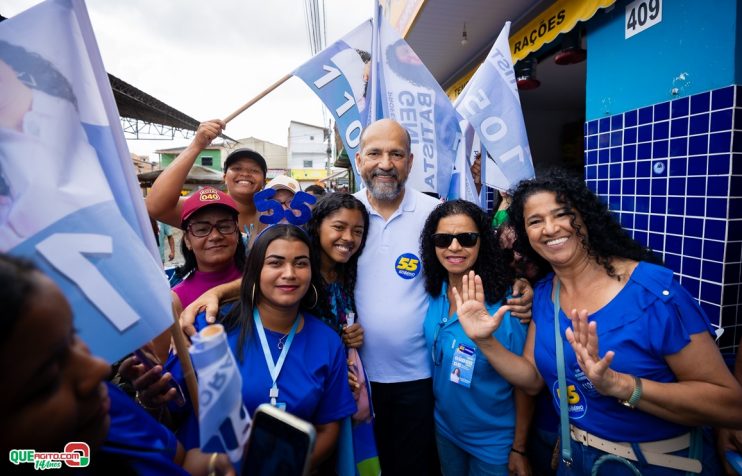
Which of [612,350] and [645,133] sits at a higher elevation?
[645,133]

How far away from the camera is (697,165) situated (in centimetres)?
286

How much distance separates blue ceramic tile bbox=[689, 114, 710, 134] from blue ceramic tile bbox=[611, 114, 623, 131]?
72 cm

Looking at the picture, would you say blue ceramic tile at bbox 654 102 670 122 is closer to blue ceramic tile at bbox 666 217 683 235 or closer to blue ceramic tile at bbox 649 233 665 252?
blue ceramic tile at bbox 666 217 683 235

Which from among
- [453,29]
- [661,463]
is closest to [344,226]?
[661,463]

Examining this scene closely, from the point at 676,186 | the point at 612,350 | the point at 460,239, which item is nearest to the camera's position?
the point at 612,350

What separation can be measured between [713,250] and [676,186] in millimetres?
596

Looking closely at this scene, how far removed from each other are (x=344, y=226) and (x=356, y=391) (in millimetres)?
1024

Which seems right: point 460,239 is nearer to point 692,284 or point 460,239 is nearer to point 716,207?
point 716,207

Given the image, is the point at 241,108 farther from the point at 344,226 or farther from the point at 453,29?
the point at 453,29

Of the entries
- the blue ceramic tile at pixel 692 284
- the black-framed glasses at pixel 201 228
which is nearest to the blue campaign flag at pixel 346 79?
the black-framed glasses at pixel 201 228

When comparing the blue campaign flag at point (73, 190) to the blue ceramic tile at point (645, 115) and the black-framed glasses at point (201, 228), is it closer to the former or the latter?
the black-framed glasses at point (201, 228)

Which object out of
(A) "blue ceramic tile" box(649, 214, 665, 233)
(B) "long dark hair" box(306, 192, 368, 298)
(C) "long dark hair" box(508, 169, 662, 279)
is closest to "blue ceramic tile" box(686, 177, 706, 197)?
(A) "blue ceramic tile" box(649, 214, 665, 233)

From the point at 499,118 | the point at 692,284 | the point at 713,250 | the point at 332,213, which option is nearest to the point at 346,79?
the point at 499,118

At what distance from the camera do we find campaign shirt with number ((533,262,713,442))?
1.53 meters
